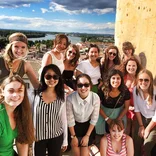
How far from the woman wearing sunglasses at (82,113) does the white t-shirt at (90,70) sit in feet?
2.26

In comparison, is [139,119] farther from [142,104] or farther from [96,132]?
[96,132]

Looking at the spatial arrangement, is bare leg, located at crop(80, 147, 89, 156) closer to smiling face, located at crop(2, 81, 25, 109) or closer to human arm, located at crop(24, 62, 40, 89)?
human arm, located at crop(24, 62, 40, 89)

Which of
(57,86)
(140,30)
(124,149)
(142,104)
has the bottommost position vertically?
(124,149)

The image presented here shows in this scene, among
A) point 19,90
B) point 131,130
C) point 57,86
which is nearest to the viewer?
point 19,90

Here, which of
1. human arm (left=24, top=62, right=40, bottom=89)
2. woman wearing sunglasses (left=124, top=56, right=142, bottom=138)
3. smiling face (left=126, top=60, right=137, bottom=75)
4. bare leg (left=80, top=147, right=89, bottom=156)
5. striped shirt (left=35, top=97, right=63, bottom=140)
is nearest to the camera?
striped shirt (left=35, top=97, right=63, bottom=140)

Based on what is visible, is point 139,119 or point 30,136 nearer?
point 30,136

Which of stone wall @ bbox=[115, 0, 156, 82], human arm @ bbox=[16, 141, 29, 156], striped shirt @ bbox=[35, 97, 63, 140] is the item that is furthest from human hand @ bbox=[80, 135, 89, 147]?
stone wall @ bbox=[115, 0, 156, 82]

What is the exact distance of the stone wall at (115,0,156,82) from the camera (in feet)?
12.3

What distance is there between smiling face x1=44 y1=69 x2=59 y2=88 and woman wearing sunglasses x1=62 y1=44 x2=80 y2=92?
3.20 feet

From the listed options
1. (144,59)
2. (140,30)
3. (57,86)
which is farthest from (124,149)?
(140,30)

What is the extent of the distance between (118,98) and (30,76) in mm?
1052

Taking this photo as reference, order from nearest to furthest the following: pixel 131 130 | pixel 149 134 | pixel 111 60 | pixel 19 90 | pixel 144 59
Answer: pixel 19 90, pixel 149 134, pixel 131 130, pixel 111 60, pixel 144 59

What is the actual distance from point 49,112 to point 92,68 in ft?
4.03

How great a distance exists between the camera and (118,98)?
2.99 metres
